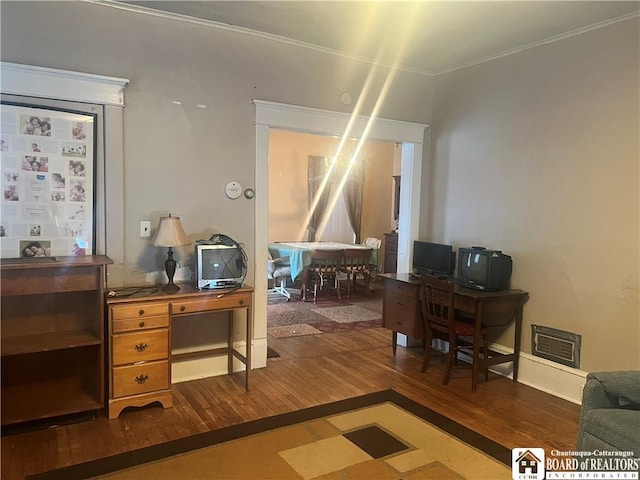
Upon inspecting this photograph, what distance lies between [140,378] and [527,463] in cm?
241

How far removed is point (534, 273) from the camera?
3.88 meters

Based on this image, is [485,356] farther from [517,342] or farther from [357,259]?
[357,259]

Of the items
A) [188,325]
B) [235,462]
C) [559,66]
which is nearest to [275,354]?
[188,325]

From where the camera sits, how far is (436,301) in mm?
3926

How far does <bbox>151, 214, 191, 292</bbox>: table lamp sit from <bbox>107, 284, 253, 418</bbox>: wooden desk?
167 mm

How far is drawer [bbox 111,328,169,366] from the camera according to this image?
121 inches

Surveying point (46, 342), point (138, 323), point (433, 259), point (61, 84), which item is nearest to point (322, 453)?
point (138, 323)

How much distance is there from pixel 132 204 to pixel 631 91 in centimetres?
355

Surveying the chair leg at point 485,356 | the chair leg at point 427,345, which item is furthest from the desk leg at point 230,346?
the chair leg at point 485,356

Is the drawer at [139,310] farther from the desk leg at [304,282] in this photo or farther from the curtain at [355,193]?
the curtain at [355,193]

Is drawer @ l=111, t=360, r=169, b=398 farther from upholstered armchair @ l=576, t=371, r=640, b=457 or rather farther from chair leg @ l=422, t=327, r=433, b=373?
upholstered armchair @ l=576, t=371, r=640, b=457

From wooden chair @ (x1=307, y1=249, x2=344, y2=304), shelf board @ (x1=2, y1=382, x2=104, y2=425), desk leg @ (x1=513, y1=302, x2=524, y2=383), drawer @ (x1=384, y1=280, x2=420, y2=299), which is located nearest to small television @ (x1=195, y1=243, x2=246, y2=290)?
shelf board @ (x1=2, y1=382, x2=104, y2=425)

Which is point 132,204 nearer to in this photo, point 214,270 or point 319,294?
point 214,270

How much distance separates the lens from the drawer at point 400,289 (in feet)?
13.9
